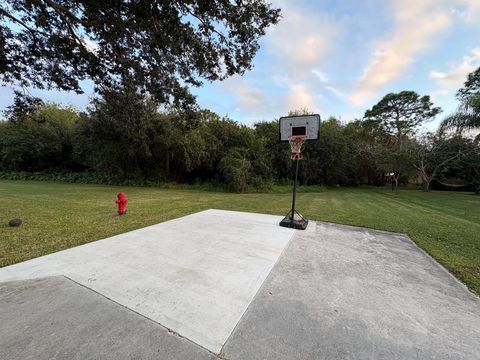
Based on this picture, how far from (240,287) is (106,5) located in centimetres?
528

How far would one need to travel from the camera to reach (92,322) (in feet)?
5.05

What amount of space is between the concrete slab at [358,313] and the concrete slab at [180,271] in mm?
203

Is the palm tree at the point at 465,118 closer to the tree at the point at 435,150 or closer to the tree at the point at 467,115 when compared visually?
the tree at the point at 467,115

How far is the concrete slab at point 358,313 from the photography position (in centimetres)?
137

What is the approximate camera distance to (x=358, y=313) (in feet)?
5.71

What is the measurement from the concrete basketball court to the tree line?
4613 millimetres

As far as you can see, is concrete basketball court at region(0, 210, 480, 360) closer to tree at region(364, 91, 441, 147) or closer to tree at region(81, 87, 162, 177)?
tree at region(81, 87, 162, 177)

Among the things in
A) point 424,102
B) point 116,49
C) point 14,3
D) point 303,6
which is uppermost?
point 424,102

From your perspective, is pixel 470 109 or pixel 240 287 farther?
pixel 470 109

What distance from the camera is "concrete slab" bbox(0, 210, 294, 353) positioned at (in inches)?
65.1

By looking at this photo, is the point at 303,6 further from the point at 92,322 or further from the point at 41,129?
the point at 41,129

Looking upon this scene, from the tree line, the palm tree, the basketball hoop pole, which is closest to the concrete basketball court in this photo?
the basketball hoop pole

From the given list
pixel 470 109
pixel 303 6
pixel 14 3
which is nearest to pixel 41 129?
pixel 14 3

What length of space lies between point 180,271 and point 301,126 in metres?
3.76
